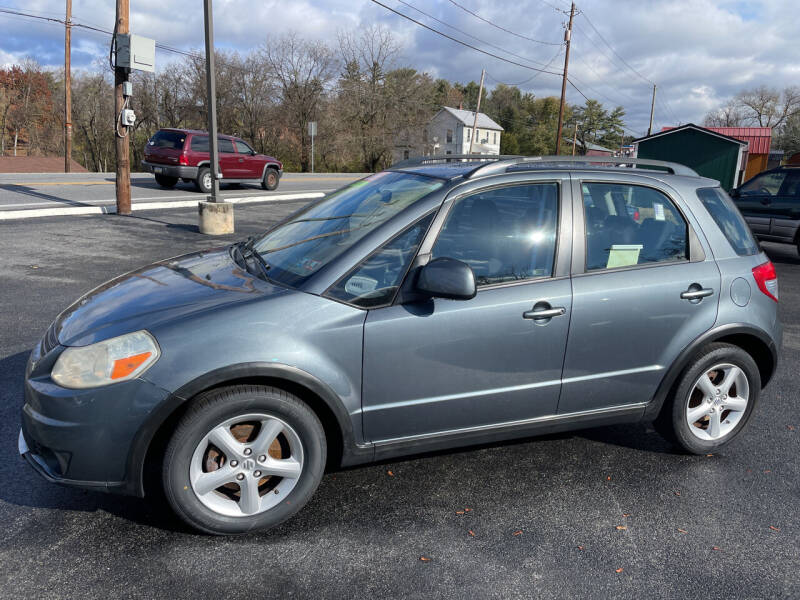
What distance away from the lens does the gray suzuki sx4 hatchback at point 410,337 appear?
2.64 m

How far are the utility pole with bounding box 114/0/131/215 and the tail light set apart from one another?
1218 centimetres

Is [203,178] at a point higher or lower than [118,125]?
lower

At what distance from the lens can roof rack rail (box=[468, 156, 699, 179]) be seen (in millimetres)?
3377

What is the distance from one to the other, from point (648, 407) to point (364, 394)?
1750 millimetres

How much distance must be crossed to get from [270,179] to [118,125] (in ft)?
31.2

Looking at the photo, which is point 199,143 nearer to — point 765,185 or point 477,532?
point 765,185

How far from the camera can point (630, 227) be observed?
11.6 ft

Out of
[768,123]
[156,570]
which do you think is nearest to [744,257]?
[156,570]

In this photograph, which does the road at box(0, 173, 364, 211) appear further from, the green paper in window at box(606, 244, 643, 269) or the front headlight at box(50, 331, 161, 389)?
the green paper in window at box(606, 244, 643, 269)

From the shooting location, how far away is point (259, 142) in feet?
180

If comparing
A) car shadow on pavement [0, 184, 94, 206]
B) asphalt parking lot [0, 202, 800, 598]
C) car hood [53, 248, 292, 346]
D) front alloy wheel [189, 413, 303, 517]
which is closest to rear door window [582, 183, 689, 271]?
asphalt parking lot [0, 202, 800, 598]

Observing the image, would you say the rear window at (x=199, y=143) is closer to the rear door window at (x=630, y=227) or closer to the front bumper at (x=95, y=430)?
the rear door window at (x=630, y=227)

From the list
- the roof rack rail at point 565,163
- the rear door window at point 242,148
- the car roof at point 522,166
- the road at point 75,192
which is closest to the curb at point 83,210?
the road at point 75,192

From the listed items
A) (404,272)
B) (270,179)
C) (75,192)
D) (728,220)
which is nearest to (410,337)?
(404,272)
